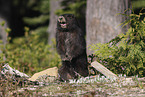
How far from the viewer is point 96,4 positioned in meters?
7.10

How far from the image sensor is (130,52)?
5109 millimetres

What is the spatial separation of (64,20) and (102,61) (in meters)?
1.57

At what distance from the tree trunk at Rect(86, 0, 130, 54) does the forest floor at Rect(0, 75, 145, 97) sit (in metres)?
2.42

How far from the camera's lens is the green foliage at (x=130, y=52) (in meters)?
5.10

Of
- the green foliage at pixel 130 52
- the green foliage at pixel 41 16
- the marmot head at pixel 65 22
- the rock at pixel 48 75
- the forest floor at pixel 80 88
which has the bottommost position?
the forest floor at pixel 80 88

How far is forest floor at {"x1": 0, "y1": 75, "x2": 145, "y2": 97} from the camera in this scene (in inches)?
154

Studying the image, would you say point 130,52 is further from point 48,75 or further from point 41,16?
point 41,16

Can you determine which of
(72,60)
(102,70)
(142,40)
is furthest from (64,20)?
(142,40)

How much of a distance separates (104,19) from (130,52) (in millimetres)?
2079

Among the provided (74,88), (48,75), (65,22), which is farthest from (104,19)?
(74,88)

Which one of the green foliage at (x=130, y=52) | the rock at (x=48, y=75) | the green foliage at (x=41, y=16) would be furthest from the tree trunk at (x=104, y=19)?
the green foliage at (x=41, y=16)

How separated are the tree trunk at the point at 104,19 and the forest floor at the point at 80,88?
2.42 m

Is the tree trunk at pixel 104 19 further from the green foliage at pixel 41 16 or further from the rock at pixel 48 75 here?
the green foliage at pixel 41 16

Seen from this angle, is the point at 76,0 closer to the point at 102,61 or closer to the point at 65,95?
the point at 102,61
